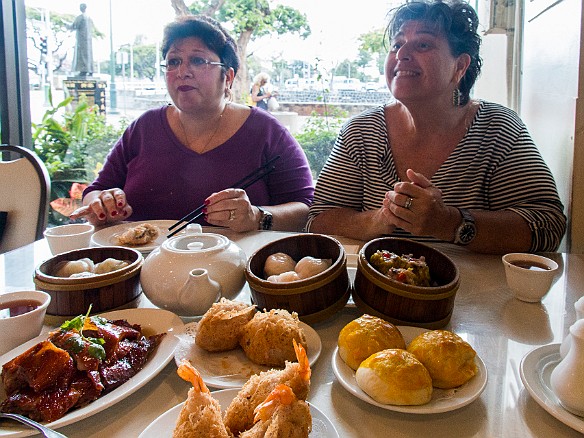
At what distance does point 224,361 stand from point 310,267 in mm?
293

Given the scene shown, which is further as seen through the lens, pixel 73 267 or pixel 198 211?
pixel 198 211

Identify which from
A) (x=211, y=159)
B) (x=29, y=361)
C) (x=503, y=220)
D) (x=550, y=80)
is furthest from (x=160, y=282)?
(x=550, y=80)

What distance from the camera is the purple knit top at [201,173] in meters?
2.20

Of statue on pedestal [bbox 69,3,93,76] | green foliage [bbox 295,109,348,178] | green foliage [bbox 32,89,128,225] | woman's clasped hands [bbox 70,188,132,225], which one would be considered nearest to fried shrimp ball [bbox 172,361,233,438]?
woman's clasped hands [bbox 70,188,132,225]

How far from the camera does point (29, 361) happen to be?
0.81 meters

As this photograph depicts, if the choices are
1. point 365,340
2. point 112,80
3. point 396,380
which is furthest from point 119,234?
point 112,80

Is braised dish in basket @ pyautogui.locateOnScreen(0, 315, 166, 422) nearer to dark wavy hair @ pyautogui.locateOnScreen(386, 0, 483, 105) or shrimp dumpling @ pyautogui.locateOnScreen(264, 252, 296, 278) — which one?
shrimp dumpling @ pyautogui.locateOnScreen(264, 252, 296, 278)

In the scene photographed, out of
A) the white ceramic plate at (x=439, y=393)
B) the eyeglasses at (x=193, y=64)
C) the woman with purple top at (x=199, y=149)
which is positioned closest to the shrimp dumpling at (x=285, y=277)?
the white ceramic plate at (x=439, y=393)

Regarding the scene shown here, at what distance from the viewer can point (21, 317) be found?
37.2 inches

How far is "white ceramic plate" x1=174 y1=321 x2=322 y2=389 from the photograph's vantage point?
0.85 m

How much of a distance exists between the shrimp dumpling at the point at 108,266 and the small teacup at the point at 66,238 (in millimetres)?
352

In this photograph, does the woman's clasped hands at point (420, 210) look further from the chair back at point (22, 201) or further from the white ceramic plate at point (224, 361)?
the chair back at point (22, 201)

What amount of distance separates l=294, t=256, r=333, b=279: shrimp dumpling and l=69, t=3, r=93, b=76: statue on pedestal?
3312 mm

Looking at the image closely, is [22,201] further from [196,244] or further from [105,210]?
[196,244]
